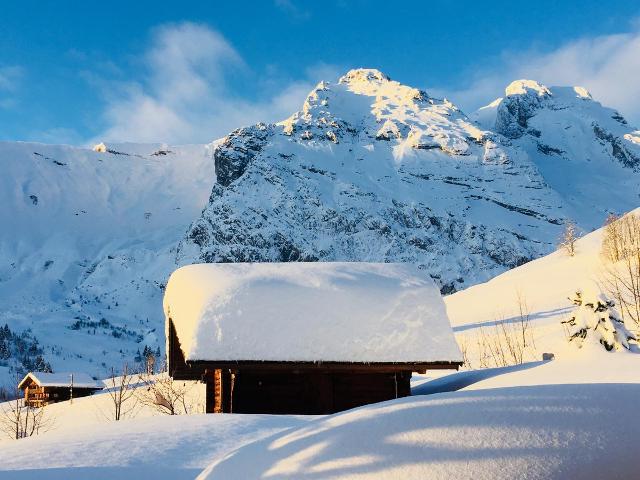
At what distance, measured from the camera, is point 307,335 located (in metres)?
12.8

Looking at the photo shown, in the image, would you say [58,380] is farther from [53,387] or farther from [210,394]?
[210,394]

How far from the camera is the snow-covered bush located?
42.0 ft

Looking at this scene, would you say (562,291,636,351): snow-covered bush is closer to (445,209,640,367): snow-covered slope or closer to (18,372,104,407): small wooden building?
(445,209,640,367): snow-covered slope

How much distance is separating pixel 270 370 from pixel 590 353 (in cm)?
622

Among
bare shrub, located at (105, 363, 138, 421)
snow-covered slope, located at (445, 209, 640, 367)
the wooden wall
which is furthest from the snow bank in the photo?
snow-covered slope, located at (445, 209, 640, 367)

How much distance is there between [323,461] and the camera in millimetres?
3213

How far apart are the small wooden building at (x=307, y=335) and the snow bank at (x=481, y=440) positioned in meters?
8.97

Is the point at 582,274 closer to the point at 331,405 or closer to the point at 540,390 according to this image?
the point at 331,405

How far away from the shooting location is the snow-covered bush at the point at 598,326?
12.8 metres

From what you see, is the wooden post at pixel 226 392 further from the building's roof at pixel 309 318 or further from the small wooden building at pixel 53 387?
the small wooden building at pixel 53 387

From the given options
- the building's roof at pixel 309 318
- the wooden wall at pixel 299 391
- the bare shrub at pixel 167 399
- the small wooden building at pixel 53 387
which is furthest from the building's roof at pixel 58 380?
the wooden wall at pixel 299 391

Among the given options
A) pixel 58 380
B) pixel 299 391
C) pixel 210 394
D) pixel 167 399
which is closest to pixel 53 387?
pixel 58 380

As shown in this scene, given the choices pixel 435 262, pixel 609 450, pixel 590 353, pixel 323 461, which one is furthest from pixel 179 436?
pixel 435 262

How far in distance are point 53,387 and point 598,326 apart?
53868mm
